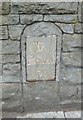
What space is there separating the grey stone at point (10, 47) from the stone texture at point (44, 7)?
32cm

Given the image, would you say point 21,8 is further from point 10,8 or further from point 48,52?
point 48,52

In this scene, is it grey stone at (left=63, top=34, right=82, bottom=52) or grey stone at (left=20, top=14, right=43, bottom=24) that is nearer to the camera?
grey stone at (left=20, top=14, right=43, bottom=24)

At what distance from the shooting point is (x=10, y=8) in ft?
8.33

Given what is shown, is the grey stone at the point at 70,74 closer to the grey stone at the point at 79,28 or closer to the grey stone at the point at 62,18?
the grey stone at the point at 79,28

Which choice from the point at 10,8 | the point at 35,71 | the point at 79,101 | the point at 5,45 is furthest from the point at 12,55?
the point at 79,101

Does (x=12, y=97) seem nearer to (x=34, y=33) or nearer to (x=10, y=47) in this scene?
(x=10, y=47)

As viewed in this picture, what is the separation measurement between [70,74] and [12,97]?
0.68m

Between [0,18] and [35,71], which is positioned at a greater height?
[0,18]

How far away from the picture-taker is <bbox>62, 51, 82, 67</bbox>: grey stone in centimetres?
275

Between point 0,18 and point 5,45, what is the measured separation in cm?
28

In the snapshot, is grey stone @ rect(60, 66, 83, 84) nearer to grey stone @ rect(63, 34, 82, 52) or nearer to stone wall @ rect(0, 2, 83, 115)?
stone wall @ rect(0, 2, 83, 115)

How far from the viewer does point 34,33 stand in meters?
2.65

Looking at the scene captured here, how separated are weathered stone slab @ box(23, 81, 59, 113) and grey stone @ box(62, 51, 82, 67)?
0.88ft

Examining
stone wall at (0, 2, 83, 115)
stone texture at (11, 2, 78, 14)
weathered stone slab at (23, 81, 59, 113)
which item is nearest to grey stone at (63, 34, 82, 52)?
stone wall at (0, 2, 83, 115)
